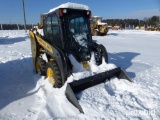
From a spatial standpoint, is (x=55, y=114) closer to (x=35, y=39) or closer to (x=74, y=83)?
(x=74, y=83)

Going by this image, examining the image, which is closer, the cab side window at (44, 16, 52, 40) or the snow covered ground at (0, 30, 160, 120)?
the snow covered ground at (0, 30, 160, 120)

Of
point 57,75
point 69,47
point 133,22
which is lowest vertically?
point 57,75

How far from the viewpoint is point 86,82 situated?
4852 millimetres

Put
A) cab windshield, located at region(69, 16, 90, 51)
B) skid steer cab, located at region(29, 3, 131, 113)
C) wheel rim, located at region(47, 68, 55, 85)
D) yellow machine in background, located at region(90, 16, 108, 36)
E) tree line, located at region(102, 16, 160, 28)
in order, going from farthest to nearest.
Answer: tree line, located at region(102, 16, 160, 28)
yellow machine in background, located at region(90, 16, 108, 36)
cab windshield, located at region(69, 16, 90, 51)
wheel rim, located at region(47, 68, 55, 85)
skid steer cab, located at region(29, 3, 131, 113)

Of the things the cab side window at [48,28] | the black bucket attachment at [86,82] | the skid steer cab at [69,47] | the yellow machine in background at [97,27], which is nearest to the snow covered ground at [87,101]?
the black bucket attachment at [86,82]

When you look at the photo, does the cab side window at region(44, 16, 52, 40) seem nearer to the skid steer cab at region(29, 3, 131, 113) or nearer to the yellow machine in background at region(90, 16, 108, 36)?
the skid steer cab at region(29, 3, 131, 113)

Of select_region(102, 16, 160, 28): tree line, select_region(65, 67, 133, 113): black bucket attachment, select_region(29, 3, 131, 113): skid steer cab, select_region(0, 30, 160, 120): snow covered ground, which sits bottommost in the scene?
select_region(0, 30, 160, 120): snow covered ground

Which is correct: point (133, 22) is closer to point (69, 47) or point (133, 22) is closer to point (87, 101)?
point (69, 47)

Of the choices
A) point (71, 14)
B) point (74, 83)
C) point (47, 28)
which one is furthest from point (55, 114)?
point (47, 28)

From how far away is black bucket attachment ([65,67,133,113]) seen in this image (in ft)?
14.4

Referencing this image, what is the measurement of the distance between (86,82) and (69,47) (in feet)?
3.90

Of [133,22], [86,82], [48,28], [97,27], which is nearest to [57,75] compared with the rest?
[86,82]

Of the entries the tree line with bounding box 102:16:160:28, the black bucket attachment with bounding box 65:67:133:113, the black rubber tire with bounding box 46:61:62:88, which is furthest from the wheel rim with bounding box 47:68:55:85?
the tree line with bounding box 102:16:160:28

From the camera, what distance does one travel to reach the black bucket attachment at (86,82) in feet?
14.4
